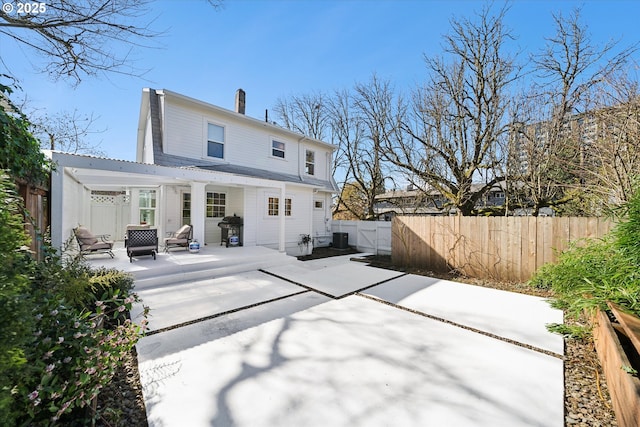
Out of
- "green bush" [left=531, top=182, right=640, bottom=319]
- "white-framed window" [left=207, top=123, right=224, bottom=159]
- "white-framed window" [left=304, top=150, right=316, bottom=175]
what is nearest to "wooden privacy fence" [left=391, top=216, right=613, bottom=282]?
"green bush" [left=531, top=182, right=640, bottom=319]

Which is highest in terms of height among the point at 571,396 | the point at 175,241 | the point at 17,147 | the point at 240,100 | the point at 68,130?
the point at 240,100

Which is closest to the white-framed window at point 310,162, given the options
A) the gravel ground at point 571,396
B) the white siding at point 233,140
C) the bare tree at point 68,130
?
the white siding at point 233,140

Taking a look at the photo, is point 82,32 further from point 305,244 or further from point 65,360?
point 305,244

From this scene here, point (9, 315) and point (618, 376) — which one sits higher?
point (9, 315)

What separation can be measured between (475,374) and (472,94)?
977cm

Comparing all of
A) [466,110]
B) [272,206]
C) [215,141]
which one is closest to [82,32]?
[215,141]

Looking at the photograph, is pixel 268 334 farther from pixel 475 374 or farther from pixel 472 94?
pixel 472 94

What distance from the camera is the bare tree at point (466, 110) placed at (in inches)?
349

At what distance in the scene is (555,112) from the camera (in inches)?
311

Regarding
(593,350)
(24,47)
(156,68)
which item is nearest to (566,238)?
(593,350)

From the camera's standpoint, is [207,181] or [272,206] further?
[272,206]

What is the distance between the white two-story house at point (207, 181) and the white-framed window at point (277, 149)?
0.05 metres

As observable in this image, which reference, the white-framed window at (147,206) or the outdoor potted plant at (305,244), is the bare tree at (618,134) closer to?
the outdoor potted plant at (305,244)

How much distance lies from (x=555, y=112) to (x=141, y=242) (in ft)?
42.0
